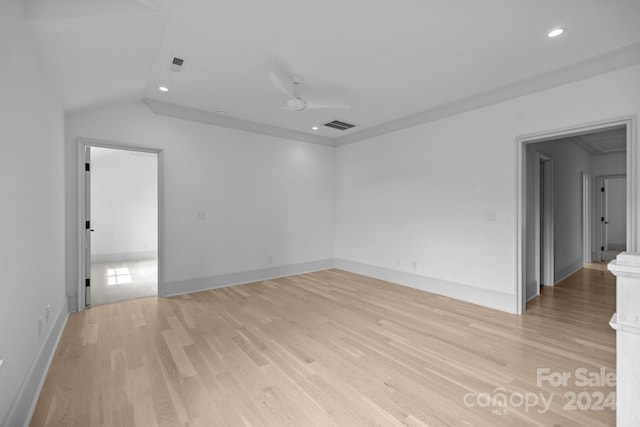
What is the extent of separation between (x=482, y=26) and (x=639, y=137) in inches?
73.4

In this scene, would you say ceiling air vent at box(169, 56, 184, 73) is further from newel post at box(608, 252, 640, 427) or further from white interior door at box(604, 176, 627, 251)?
white interior door at box(604, 176, 627, 251)

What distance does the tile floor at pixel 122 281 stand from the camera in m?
4.05

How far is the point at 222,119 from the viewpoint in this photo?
4492 mm

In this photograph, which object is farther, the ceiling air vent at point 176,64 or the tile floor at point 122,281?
the tile floor at point 122,281

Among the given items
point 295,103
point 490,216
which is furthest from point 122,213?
point 490,216

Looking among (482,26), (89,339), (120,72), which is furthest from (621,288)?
(120,72)

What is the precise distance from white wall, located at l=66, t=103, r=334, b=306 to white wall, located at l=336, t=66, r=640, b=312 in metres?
0.96

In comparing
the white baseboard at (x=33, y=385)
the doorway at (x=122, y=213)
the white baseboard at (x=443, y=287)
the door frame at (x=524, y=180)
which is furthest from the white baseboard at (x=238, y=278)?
the door frame at (x=524, y=180)

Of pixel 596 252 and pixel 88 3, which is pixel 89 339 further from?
pixel 596 252

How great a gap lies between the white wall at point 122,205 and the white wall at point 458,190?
5.25m

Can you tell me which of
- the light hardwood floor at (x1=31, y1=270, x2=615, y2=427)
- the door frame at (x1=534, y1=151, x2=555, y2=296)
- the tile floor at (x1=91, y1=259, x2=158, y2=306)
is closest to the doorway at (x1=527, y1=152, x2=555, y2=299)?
the door frame at (x1=534, y1=151, x2=555, y2=296)

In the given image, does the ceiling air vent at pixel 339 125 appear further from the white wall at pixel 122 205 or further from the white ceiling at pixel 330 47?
the white wall at pixel 122 205

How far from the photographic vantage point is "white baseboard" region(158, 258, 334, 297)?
410cm

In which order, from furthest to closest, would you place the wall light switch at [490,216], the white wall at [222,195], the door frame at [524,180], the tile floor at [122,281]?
1. the tile floor at [122,281]
2. the white wall at [222,195]
3. the wall light switch at [490,216]
4. the door frame at [524,180]
